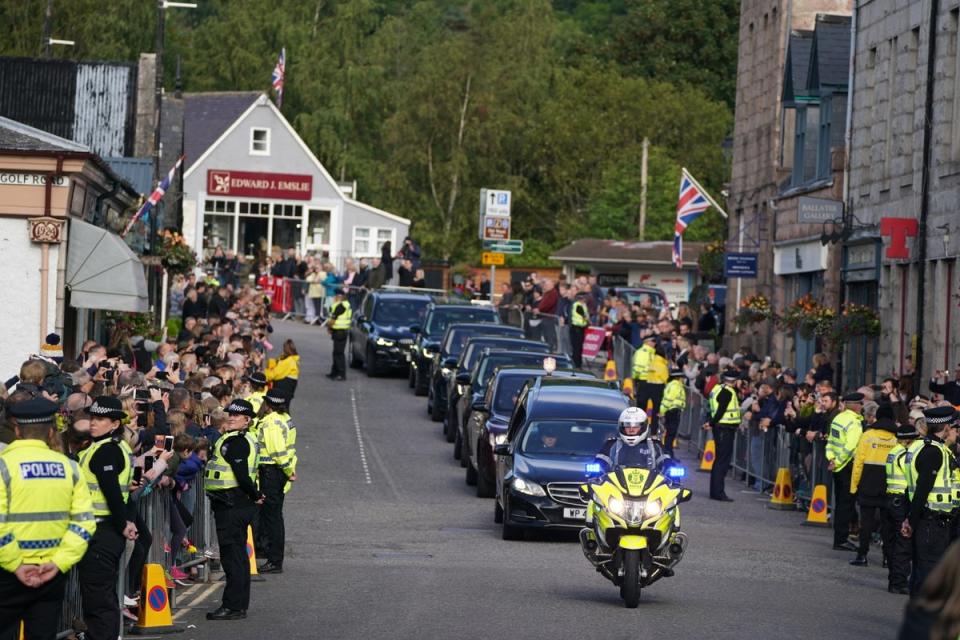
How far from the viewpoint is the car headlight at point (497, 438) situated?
2473 cm

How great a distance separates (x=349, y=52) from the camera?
87750 millimetres

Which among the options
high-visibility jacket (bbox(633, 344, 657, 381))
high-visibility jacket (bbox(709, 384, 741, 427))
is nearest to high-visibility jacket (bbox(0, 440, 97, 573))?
high-visibility jacket (bbox(709, 384, 741, 427))

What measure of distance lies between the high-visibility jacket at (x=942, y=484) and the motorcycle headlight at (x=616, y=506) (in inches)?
111

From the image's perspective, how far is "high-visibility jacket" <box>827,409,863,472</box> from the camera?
71.0 ft

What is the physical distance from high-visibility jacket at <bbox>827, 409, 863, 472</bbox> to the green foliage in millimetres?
54980

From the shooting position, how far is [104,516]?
40.8ft

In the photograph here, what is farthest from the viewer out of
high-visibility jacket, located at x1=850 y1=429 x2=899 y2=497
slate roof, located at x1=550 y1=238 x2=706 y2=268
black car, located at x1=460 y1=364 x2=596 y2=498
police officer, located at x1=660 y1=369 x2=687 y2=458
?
slate roof, located at x1=550 y1=238 x2=706 y2=268

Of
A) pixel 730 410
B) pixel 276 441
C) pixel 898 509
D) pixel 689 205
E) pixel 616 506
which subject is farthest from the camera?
pixel 689 205

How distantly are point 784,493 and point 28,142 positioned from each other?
11.8 meters

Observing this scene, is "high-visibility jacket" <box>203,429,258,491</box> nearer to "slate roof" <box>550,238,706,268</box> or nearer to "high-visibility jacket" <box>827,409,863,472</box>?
"high-visibility jacket" <box>827,409,863,472</box>

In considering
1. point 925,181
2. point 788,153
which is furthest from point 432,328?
point 925,181

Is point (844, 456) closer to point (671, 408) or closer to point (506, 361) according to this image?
point (506, 361)

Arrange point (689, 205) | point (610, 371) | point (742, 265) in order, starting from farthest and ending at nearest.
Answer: point (689, 205)
point (742, 265)
point (610, 371)

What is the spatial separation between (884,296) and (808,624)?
20.3m
